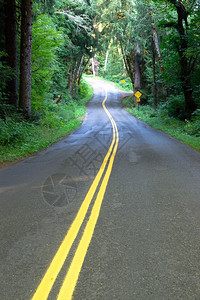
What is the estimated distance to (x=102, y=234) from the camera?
3.72 metres

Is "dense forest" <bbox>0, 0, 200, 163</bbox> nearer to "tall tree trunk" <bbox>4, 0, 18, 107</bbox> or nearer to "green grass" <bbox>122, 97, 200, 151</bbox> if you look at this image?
"tall tree trunk" <bbox>4, 0, 18, 107</bbox>

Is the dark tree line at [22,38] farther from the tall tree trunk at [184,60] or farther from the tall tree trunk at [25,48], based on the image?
the tall tree trunk at [184,60]

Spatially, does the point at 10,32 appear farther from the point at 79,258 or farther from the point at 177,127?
the point at 79,258

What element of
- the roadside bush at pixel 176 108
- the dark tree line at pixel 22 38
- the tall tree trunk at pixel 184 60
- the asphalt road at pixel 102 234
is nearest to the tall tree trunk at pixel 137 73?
the roadside bush at pixel 176 108

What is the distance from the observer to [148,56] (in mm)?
35875

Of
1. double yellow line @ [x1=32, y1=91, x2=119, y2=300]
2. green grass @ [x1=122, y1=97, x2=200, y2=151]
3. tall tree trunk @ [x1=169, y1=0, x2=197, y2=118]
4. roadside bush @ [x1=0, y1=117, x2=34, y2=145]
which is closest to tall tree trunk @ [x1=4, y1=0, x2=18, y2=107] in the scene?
roadside bush @ [x1=0, y1=117, x2=34, y2=145]

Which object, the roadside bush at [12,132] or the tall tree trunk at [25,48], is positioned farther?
the tall tree trunk at [25,48]

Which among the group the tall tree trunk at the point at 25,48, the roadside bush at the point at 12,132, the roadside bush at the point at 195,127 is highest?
the tall tree trunk at the point at 25,48

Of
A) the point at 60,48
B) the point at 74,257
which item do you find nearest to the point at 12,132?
the point at 74,257

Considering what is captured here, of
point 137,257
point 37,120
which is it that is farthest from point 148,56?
point 137,257

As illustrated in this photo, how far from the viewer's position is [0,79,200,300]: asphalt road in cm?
264

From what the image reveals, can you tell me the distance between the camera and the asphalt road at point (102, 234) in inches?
104

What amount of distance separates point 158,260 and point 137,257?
26 cm

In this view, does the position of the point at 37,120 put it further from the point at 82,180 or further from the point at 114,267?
the point at 114,267
